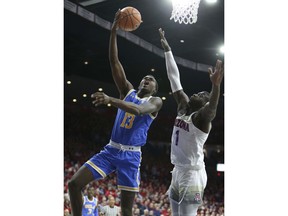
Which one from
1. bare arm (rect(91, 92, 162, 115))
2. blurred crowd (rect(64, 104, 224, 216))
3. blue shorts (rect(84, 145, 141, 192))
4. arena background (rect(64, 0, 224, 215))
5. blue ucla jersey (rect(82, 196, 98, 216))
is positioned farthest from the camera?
blurred crowd (rect(64, 104, 224, 216))

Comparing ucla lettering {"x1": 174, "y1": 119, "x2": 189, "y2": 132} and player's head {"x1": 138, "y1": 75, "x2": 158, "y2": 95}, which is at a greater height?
player's head {"x1": 138, "y1": 75, "x2": 158, "y2": 95}

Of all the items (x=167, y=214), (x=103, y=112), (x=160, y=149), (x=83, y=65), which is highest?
(x=83, y=65)

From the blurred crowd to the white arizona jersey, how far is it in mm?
3700

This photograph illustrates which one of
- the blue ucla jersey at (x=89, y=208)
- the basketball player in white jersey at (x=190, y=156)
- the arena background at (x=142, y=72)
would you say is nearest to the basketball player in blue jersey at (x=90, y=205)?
the blue ucla jersey at (x=89, y=208)

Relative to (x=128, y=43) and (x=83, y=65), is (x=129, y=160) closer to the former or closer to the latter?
(x=83, y=65)

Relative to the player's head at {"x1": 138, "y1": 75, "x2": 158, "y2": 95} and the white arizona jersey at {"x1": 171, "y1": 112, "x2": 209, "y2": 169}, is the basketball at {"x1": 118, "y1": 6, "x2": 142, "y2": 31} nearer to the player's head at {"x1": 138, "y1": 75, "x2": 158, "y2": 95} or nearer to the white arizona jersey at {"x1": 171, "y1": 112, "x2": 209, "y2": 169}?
the player's head at {"x1": 138, "y1": 75, "x2": 158, "y2": 95}

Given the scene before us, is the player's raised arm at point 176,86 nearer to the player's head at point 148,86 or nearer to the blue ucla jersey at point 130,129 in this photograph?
the player's head at point 148,86

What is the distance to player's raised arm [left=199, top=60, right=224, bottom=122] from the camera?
4.19 m

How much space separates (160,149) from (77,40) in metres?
5.03

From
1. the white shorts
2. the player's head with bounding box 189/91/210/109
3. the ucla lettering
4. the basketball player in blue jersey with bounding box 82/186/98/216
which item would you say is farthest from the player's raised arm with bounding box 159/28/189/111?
the basketball player in blue jersey with bounding box 82/186/98/216

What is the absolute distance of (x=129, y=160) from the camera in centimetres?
444

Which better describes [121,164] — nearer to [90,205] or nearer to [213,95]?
[213,95]
